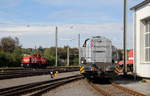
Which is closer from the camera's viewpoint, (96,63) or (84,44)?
(96,63)

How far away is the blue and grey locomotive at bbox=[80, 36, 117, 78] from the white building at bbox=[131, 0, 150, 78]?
9.86ft

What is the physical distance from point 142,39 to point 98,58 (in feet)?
15.5

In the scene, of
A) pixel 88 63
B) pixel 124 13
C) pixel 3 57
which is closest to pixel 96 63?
pixel 88 63

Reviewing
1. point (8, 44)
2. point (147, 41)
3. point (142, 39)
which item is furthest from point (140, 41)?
point (8, 44)

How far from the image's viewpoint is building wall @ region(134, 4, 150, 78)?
22.3m

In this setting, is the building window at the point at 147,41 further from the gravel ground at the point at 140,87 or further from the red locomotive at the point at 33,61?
the red locomotive at the point at 33,61

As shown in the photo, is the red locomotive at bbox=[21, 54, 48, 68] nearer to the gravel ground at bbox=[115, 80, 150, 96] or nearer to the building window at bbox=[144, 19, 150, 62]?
A: the building window at bbox=[144, 19, 150, 62]

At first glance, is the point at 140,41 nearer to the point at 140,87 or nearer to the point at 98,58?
the point at 98,58

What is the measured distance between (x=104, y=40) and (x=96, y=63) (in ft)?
7.06

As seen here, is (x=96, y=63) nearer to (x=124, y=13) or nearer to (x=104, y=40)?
(x=104, y=40)

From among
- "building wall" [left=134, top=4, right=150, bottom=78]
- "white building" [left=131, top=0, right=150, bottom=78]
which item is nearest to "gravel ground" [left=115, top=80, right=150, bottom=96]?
"white building" [left=131, top=0, right=150, bottom=78]

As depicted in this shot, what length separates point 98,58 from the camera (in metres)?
21.0

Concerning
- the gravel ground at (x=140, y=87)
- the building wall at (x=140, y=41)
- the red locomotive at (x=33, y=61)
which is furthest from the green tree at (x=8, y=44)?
the gravel ground at (x=140, y=87)

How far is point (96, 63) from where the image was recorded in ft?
66.7
